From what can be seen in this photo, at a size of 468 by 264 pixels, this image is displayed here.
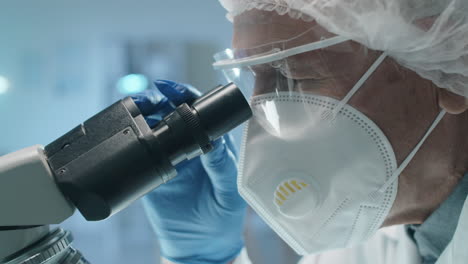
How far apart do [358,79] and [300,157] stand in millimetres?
214

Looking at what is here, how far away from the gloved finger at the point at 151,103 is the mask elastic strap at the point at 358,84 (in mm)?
479

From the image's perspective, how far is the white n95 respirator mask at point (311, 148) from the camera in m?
0.81

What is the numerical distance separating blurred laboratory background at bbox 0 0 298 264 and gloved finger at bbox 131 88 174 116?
2.94 feet

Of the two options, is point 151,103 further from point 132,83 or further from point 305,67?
point 132,83

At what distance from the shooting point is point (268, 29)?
819 millimetres

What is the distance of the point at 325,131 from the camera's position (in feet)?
2.70

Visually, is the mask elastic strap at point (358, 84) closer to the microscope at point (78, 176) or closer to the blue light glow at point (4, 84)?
the microscope at point (78, 176)

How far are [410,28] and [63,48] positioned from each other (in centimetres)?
168

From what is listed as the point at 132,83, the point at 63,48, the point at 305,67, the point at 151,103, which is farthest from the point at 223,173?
the point at 63,48

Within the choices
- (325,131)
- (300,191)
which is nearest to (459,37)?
(325,131)

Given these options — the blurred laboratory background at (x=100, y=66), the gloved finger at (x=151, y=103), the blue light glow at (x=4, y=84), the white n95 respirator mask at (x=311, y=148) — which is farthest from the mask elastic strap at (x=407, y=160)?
the blue light glow at (x=4, y=84)

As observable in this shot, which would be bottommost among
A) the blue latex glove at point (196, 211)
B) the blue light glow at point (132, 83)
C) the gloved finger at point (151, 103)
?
the blue latex glove at point (196, 211)

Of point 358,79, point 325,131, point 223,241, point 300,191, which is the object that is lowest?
point 223,241

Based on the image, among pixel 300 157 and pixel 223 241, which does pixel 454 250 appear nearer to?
pixel 300 157
